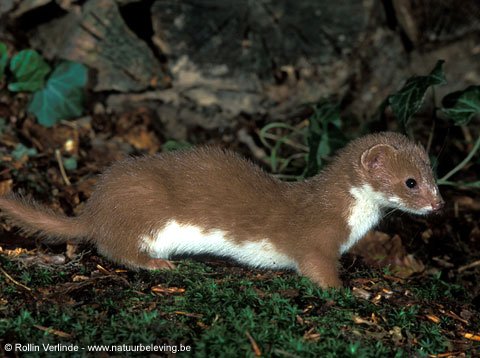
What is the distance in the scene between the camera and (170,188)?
4.20 metres

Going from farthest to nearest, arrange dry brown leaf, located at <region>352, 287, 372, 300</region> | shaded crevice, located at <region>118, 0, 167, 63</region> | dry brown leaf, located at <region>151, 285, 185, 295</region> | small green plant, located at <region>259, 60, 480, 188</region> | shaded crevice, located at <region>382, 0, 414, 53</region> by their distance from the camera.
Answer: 1. shaded crevice, located at <region>382, 0, 414, 53</region>
2. shaded crevice, located at <region>118, 0, 167, 63</region>
3. small green plant, located at <region>259, 60, 480, 188</region>
4. dry brown leaf, located at <region>352, 287, 372, 300</region>
5. dry brown leaf, located at <region>151, 285, 185, 295</region>

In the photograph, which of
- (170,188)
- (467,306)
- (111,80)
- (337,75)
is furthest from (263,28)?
(467,306)

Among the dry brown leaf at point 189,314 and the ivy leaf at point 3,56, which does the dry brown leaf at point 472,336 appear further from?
the ivy leaf at point 3,56

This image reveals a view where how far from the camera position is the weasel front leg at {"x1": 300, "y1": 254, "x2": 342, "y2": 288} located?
4.01m

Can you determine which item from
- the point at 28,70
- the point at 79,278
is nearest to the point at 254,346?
the point at 79,278

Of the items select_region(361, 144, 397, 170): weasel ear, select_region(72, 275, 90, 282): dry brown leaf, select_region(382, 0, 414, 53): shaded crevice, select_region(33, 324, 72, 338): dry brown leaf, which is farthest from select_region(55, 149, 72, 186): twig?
select_region(382, 0, 414, 53): shaded crevice

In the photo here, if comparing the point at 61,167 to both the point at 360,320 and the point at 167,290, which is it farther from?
the point at 360,320

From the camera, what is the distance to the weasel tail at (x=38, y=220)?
419 centimetres

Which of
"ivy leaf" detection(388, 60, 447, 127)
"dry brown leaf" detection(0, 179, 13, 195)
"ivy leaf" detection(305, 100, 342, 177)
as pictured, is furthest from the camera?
"ivy leaf" detection(305, 100, 342, 177)

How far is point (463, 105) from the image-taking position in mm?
5453

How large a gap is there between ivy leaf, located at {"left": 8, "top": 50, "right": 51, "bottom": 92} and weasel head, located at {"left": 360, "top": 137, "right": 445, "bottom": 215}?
3692mm

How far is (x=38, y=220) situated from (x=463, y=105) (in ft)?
12.3

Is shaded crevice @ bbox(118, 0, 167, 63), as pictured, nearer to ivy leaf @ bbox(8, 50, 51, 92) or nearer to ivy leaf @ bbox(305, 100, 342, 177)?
ivy leaf @ bbox(8, 50, 51, 92)

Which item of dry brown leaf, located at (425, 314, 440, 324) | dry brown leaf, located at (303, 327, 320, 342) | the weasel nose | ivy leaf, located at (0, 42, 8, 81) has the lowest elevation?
dry brown leaf, located at (425, 314, 440, 324)
